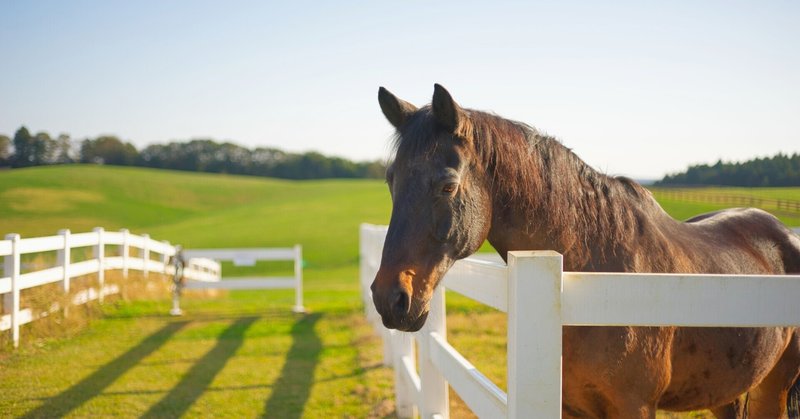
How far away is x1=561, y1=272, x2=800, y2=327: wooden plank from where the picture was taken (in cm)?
179

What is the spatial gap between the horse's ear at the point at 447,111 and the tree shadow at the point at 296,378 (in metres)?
3.95

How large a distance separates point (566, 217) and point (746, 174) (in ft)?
14.3

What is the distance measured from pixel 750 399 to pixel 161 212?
50276mm

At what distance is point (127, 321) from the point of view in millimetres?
10148

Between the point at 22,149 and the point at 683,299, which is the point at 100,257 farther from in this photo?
the point at 683,299

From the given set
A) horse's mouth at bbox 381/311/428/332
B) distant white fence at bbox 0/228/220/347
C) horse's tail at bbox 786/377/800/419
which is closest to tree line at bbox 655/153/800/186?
horse's tail at bbox 786/377/800/419

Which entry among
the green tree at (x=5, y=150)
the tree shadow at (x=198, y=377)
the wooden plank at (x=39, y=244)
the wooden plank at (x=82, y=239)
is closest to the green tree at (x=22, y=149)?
the green tree at (x=5, y=150)

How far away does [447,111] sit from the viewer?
7.72ft

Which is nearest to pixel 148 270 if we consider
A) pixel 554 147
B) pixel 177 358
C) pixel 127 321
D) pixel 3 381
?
pixel 127 321

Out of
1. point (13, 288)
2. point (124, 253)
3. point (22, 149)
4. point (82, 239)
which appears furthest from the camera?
point (124, 253)

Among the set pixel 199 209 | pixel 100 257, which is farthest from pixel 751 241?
pixel 199 209

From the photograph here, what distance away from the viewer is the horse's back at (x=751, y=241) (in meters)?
3.28

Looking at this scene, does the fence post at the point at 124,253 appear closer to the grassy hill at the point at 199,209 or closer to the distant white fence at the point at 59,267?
the distant white fence at the point at 59,267

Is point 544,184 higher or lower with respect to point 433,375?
higher
